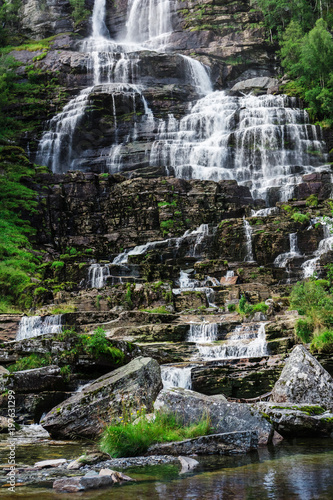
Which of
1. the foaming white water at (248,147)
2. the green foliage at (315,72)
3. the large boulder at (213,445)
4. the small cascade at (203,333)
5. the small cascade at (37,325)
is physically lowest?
the large boulder at (213,445)

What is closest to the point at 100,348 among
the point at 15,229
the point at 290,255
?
the point at 290,255

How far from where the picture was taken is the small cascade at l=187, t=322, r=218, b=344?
18.0 m

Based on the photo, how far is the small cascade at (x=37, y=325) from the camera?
1922 cm

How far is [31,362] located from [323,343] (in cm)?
847

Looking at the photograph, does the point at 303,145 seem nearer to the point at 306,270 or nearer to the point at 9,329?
the point at 306,270

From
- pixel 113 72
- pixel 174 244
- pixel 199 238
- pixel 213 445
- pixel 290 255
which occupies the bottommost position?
pixel 213 445

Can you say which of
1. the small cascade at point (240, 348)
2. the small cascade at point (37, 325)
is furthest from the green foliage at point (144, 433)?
the small cascade at point (37, 325)

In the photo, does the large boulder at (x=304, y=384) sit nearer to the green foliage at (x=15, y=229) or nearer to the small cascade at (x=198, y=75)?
the green foliage at (x=15, y=229)

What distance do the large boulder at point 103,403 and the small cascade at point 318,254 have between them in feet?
56.7

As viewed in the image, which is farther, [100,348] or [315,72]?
[315,72]

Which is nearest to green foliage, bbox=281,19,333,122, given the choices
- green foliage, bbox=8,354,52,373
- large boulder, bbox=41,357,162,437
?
green foliage, bbox=8,354,52,373

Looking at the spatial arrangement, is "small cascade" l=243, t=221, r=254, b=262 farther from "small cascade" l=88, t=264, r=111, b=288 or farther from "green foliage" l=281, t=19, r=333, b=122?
"green foliage" l=281, t=19, r=333, b=122

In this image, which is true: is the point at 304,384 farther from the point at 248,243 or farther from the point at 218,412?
the point at 248,243

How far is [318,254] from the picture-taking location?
2714 centimetres
